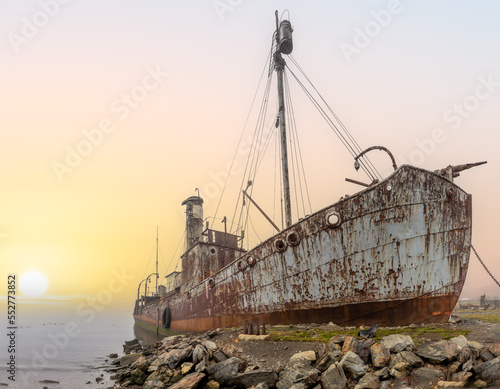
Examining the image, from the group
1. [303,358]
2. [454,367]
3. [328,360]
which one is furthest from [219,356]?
[454,367]

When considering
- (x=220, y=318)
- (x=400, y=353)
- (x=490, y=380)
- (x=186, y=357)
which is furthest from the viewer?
(x=220, y=318)

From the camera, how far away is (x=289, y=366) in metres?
7.54

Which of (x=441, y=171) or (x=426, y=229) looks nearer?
(x=426, y=229)

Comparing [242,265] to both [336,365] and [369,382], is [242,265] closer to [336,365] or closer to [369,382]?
[336,365]

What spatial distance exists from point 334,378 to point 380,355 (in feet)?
3.93

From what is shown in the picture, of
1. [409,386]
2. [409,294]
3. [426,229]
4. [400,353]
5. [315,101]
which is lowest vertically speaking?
[409,386]

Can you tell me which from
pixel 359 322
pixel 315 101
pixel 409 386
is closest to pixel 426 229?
pixel 359 322

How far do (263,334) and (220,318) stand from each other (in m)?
6.01

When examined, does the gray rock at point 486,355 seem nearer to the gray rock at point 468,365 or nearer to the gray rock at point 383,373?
the gray rock at point 468,365

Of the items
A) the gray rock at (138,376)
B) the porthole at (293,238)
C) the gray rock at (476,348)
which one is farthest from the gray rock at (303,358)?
the gray rock at (138,376)

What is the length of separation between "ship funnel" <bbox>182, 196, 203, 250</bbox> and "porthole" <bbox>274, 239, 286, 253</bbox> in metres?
17.2

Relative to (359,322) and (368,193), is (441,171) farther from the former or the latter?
(359,322)

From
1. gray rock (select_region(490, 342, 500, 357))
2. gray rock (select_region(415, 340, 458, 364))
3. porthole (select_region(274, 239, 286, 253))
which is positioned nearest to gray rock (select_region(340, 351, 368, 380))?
gray rock (select_region(415, 340, 458, 364))

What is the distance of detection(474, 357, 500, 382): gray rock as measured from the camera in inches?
226
